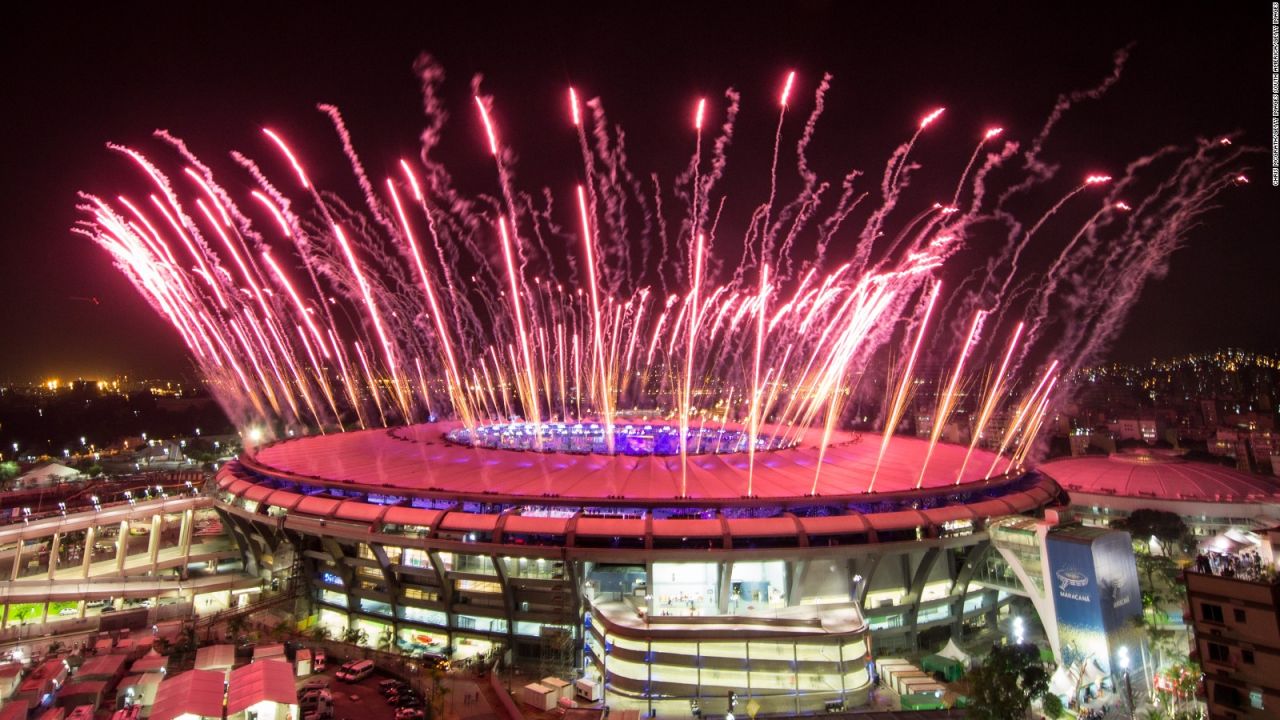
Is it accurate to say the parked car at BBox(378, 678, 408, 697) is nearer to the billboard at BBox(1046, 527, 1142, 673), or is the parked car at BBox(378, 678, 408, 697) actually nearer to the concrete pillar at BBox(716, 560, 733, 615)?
the concrete pillar at BBox(716, 560, 733, 615)

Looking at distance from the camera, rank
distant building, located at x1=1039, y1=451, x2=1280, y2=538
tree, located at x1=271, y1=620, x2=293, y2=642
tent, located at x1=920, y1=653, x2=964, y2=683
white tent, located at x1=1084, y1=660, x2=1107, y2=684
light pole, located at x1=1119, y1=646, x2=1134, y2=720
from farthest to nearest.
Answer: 1. distant building, located at x1=1039, y1=451, x2=1280, y2=538
2. tree, located at x1=271, y1=620, x2=293, y2=642
3. tent, located at x1=920, y1=653, x2=964, y2=683
4. white tent, located at x1=1084, y1=660, x2=1107, y2=684
5. light pole, located at x1=1119, y1=646, x2=1134, y2=720

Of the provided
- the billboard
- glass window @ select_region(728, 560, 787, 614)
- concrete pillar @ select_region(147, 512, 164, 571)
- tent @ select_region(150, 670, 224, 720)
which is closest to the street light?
the billboard

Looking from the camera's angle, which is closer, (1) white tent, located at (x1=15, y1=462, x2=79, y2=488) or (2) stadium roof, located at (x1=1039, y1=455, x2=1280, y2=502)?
(2) stadium roof, located at (x1=1039, y1=455, x2=1280, y2=502)

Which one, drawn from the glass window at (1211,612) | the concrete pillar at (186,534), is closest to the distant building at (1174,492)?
the glass window at (1211,612)

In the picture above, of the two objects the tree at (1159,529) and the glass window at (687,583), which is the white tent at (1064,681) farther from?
the tree at (1159,529)

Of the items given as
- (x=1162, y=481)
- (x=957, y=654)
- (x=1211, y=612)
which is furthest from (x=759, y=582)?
(x=1162, y=481)

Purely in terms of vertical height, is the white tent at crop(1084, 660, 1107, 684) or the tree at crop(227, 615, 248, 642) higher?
the white tent at crop(1084, 660, 1107, 684)
